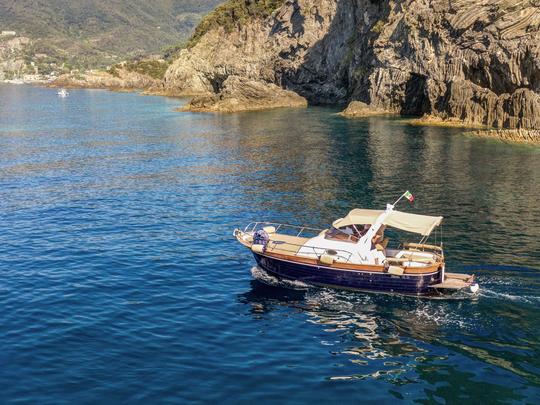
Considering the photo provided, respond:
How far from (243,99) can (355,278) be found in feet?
390

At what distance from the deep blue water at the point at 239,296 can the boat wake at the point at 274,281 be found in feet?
0.74

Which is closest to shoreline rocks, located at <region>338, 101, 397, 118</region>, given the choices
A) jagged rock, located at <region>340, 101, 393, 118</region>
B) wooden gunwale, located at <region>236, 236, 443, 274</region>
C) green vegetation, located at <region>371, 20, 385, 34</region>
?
jagged rock, located at <region>340, 101, 393, 118</region>

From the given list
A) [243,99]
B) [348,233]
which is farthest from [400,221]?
[243,99]

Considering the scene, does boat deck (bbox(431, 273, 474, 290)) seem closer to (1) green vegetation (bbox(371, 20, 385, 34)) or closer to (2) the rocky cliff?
(2) the rocky cliff

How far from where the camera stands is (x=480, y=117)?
93.2 meters

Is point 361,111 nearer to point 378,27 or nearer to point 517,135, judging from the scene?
point 378,27

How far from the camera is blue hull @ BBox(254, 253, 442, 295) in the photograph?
29328 millimetres

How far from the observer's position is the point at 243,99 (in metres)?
144

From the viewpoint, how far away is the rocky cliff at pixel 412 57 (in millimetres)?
89062

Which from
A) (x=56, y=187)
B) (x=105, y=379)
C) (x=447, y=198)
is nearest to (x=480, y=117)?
(x=447, y=198)

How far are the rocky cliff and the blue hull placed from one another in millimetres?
62761

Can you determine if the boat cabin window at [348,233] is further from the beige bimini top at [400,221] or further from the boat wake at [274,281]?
the boat wake at [274,281]

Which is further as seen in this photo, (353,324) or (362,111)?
(362,111)

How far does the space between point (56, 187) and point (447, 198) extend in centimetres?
3819
